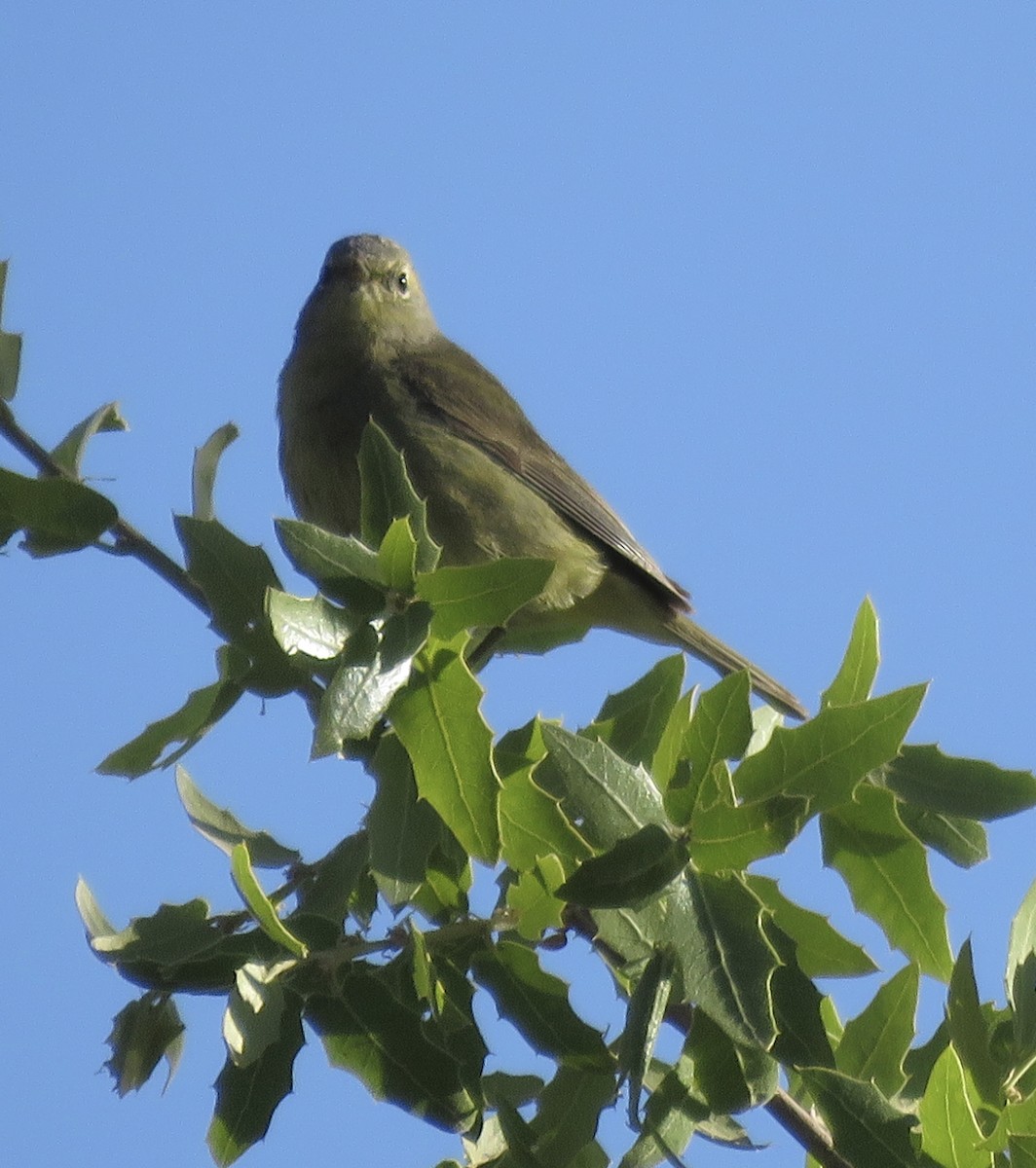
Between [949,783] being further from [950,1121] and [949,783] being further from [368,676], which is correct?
[368,676]

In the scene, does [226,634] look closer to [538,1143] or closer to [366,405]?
[538,1143]

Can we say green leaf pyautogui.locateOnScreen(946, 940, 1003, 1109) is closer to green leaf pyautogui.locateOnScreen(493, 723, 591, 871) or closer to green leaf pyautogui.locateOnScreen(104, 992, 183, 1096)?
green leaf pyautogui.locateOnScreen(493, 723, 591, 871)

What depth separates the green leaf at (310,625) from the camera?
2.78 meters

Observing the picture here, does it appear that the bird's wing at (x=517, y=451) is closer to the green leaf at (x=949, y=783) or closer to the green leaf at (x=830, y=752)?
the green leaf at (x=949, y=783)

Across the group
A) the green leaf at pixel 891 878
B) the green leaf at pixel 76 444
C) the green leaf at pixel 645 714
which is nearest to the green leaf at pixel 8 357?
the green leaf at pixel 76 444

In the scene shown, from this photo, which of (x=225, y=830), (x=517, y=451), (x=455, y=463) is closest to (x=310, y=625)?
(x=225, y=830)

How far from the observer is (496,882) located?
3.10 meters

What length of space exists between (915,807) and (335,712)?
4.54ft

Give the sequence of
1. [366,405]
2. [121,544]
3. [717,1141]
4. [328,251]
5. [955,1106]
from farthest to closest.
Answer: [328,251], [366,405], [121,544], [717,1141], [955,1106]

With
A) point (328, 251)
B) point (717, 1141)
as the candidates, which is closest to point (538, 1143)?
point (717, 1141)

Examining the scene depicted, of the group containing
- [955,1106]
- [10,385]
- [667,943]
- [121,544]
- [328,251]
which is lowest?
[955,1106]

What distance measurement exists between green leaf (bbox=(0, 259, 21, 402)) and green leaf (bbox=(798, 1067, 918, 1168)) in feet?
6.50

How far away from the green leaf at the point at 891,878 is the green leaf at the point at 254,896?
118 cm

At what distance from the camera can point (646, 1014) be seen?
8.70ft
